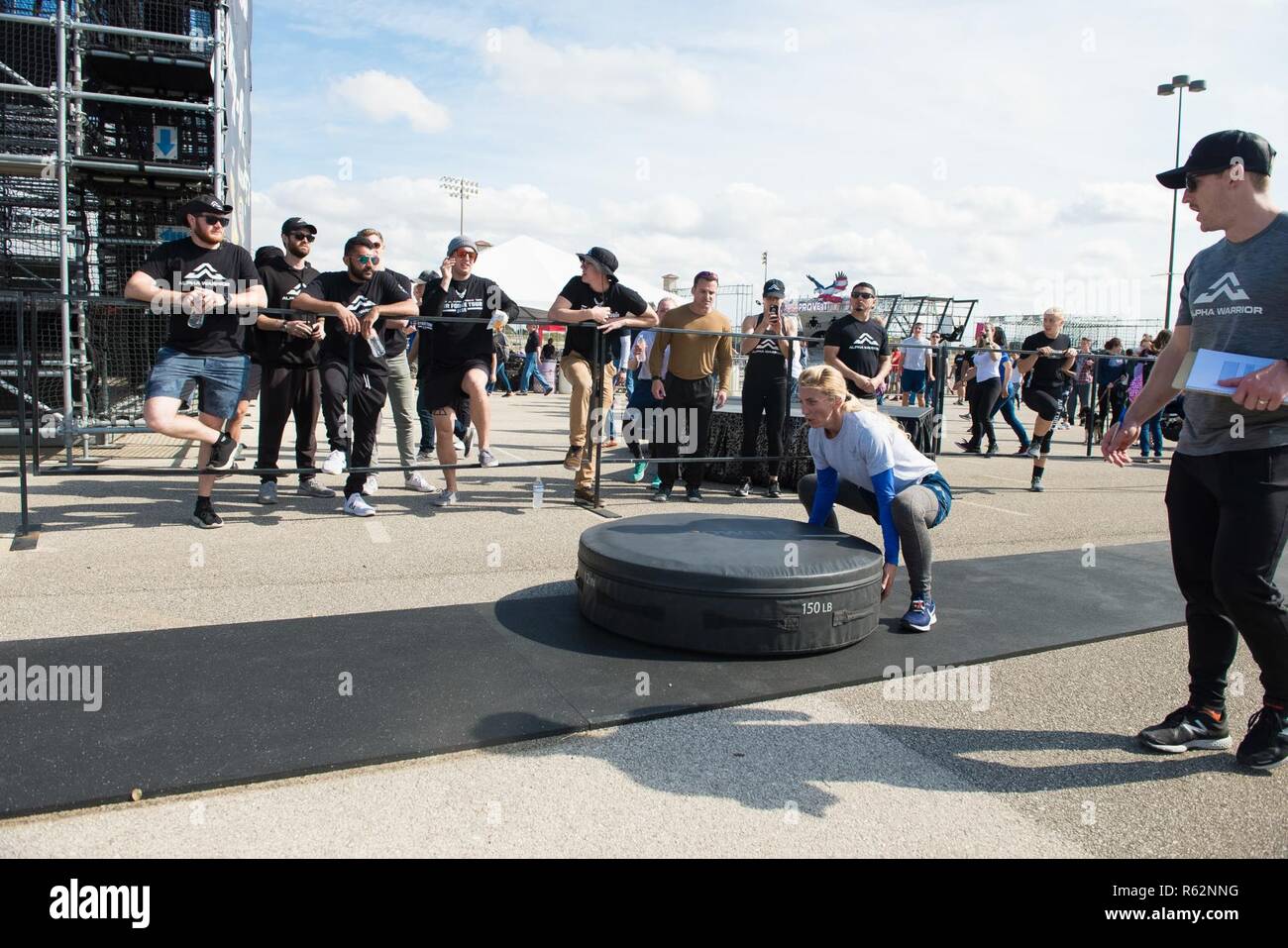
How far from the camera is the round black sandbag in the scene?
149 inches

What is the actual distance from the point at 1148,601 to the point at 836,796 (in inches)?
126

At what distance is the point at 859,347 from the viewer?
8.03m

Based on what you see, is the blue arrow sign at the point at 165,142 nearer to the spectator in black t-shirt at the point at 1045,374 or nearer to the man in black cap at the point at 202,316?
the man in black cap at the point at 202,316

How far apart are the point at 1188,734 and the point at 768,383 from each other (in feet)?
17.4

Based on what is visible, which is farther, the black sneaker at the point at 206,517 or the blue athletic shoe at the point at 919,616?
the black sneaker at the point at 206,517

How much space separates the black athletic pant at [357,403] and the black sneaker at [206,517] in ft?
2.93

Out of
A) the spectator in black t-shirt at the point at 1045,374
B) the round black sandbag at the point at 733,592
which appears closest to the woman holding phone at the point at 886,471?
the round black sandbag at the point at 733,592

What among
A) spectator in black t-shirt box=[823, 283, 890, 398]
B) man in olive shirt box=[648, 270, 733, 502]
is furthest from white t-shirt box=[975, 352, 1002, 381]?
man in olive shirt box=[648, 270, 733, 502]

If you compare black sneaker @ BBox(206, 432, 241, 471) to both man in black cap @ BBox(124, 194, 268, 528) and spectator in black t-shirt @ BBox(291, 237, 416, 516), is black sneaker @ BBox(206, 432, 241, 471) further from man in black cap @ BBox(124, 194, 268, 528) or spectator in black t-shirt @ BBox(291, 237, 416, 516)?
spectator in black t-shirt @ BBox(291, 237, 416, 516)

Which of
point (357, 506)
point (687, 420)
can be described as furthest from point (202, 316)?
point (687, 420)

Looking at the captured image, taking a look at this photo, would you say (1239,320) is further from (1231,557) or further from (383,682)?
(383,682)

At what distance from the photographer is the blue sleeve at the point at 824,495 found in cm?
466
